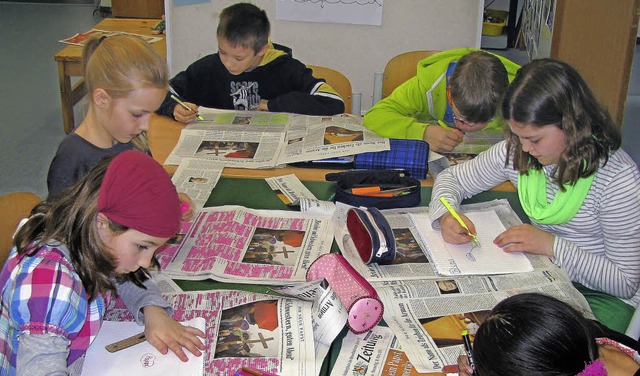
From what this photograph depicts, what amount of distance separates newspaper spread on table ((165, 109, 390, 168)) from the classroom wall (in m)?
1.43

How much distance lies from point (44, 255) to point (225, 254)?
0.43 metres

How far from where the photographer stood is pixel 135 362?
114cm

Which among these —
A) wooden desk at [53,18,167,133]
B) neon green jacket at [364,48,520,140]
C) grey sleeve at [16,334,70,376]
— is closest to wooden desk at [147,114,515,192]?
neon green jacket at [364,48,520,140]

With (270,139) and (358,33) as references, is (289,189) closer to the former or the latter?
(270,139)

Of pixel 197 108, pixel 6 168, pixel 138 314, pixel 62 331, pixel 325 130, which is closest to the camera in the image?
pixel 62 331

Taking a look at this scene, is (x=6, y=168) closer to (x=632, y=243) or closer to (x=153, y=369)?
(x=153, y=369)

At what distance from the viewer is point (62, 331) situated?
1070mm

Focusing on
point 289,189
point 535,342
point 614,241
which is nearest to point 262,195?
point 289,189

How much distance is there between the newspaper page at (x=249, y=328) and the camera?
1126 millimetres

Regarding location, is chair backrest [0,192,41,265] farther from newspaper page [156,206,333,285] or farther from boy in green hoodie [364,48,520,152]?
boy in green hoodie [364,48,520,152]

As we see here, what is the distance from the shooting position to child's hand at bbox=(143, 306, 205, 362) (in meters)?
1.15

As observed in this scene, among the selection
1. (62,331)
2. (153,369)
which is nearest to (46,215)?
(62,331)

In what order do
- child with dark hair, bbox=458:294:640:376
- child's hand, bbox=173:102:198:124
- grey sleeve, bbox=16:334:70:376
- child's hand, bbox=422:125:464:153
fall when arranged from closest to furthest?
1. child with dark hair, bbox=458:294:640:376
2. grey sleeve, bbox=16:334:70:376
3. child's hand, bbox=422:125:464:153
4. child's hand, bbox=173:102:198:124

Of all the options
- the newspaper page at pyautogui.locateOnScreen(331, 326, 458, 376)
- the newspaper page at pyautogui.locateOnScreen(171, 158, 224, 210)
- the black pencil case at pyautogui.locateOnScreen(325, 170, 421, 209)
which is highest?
the black pencil case at pyautogui.locateOnScreen(325, 170, 421, 209)
